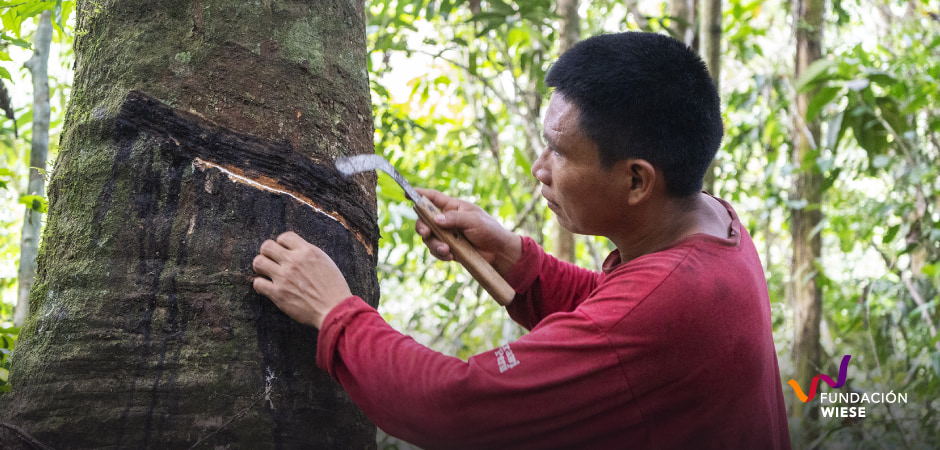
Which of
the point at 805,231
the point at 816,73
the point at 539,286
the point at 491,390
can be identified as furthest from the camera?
the point at 805,231

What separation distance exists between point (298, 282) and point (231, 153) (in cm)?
30

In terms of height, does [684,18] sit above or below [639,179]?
above

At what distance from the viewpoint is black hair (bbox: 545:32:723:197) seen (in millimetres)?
1314

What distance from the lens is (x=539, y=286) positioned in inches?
76.9

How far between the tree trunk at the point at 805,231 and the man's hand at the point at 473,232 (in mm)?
2660

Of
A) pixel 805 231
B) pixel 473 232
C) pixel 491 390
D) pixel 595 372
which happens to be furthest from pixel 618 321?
pixel 805 231

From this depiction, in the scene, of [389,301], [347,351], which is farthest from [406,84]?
[347,351]

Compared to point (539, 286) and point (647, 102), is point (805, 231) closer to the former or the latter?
point (539, 286)

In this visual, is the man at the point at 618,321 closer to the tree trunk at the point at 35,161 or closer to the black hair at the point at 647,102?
the black hair at the point at 647,102

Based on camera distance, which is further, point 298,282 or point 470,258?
point 470,258

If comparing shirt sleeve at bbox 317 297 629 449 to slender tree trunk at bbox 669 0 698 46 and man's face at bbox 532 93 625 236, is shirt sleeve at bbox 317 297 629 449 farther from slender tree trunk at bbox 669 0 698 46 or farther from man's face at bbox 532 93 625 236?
slender tree trunk at bbox 669 0 698 46

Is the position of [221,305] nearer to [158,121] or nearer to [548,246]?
[158,121]

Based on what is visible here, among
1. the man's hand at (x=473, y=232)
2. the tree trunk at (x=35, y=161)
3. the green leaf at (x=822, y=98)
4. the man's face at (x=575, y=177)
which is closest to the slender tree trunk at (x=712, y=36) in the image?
the green leaf at (x=822, y=98)

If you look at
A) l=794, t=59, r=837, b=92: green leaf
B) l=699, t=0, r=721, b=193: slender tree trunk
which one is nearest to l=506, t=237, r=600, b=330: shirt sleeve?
l=699, t=0, r=721, b=193: slender tree trunk
